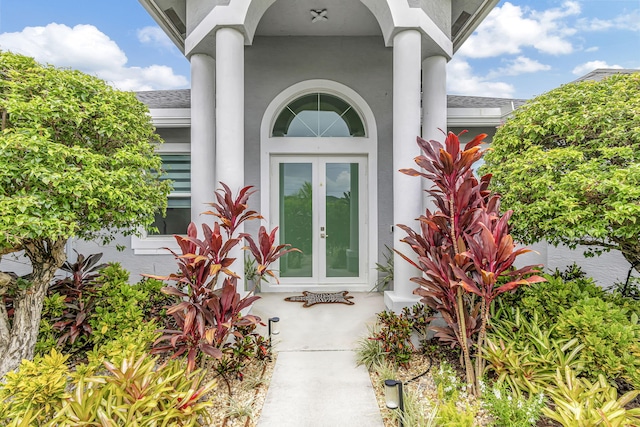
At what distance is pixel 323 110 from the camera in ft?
22.0

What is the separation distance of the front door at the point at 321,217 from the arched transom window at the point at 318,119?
0.55m

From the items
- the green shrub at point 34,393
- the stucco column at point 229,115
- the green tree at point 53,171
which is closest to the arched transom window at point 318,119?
the stucco column at point 229,115

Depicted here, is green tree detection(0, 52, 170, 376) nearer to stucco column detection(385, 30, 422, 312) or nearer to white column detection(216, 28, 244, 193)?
white column detection(216, 28, 244, 193)

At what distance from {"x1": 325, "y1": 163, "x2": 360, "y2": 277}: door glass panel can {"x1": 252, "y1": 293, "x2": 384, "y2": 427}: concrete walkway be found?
45.8 inches

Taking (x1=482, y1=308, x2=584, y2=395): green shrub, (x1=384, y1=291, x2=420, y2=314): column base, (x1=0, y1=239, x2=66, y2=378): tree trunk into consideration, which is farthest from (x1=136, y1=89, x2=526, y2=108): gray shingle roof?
(x1=482, y1=308, x2=584, y2=395): green shrub

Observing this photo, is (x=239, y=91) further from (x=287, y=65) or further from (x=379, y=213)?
(x=379, y=213)

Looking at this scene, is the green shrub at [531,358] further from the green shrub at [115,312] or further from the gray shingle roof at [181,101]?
the gray shingle roof at [181,101]

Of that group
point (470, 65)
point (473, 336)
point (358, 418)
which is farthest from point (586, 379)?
point (470, 65)

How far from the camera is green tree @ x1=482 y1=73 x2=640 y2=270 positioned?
3109mm

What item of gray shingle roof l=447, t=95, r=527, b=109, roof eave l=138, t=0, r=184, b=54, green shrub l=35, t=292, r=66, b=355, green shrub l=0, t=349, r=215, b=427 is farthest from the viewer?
gray shingle roof l=447, t=95, r=527, b=109

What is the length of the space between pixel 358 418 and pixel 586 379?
215 centimetres

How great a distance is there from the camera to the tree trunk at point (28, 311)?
3381mm

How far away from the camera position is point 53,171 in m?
3.02

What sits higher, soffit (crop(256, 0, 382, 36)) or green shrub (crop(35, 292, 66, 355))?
soffit (crop(256, 0, 382, 36))
